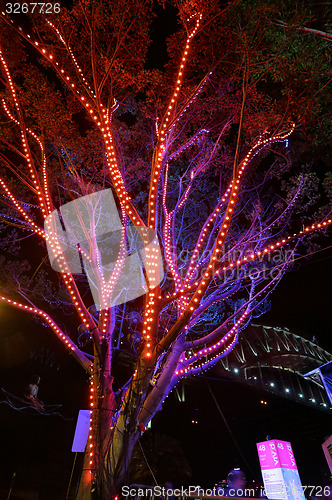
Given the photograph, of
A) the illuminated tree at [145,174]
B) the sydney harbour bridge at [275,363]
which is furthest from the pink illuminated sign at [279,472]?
the illuminated tree at [145,174]

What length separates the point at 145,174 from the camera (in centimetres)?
776

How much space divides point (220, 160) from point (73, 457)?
8.58m

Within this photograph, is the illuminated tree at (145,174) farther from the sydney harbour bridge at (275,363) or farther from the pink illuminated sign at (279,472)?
the pink illuminated sign at (279,472)

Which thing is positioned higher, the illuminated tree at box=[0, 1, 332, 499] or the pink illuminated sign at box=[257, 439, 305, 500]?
the illuminated tree at box=[0, 1, 332, 499]

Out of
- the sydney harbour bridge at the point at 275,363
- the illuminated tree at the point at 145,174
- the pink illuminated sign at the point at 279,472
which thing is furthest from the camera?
the sydney harbour bridge at the point at 275,363

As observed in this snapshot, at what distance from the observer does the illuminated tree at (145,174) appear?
3785 millimetres

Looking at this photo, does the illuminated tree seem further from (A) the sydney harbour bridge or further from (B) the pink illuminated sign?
(B) the pink illuminated sign

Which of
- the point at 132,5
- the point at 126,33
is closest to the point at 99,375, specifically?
the point at 126,33

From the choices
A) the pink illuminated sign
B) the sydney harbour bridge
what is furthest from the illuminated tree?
the pink illuminated sign

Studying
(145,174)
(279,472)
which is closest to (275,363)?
(279,472)

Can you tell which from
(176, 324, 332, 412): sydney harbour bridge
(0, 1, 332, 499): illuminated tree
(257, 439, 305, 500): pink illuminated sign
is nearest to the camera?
(0, 1, 332, 499): illuminated tree

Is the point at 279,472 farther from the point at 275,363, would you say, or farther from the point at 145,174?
the point at 145,174

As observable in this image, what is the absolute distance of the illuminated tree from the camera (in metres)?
3.79

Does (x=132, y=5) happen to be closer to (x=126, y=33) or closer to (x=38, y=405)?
(x=126, y=33)
